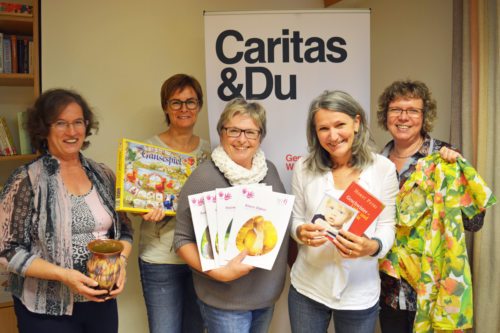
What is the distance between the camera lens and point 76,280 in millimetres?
1462

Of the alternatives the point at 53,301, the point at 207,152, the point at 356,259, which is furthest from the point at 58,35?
the point at 356,259

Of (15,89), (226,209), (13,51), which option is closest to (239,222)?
(226,209)

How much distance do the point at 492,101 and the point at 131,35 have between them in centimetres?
220

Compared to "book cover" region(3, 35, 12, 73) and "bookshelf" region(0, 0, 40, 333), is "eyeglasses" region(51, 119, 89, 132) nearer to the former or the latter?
"bookshelf" region(0, 0, 40, 333)

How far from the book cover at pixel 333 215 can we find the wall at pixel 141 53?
135 centimetres

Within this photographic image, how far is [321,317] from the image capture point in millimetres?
1627

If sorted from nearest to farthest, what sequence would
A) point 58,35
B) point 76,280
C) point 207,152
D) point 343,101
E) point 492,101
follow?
point 76,280, point 343,101, point 492,101, point 207,152, point 58,35

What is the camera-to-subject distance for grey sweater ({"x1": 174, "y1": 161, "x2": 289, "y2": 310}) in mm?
1555

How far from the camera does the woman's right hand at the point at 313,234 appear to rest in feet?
4.84

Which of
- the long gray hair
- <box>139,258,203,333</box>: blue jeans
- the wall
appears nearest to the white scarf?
the long gray hair

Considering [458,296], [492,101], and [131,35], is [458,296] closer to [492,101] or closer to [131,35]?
[492,101]

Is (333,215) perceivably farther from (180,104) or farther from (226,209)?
(180,104)

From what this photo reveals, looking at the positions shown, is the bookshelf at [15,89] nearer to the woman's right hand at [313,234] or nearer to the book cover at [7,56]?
the book cover at [7,56]

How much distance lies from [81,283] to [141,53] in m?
1.77
